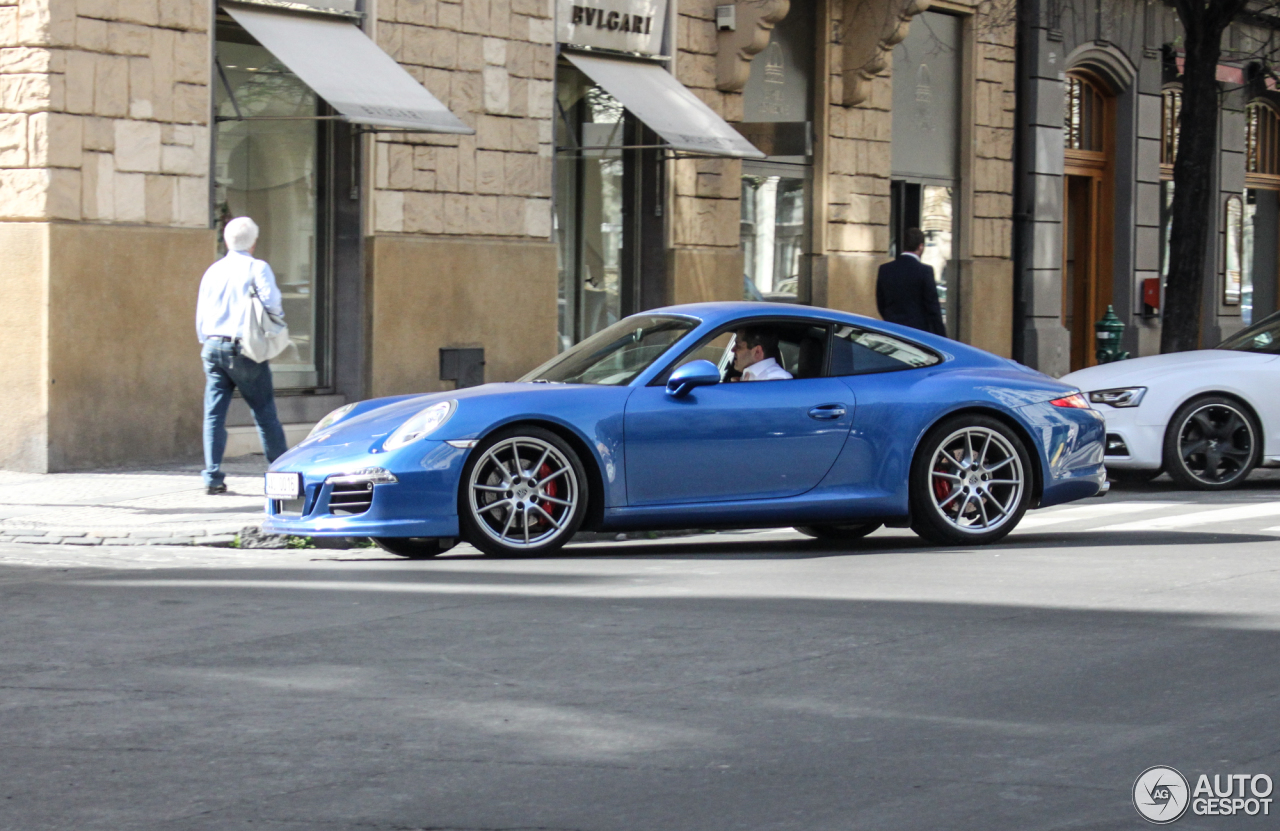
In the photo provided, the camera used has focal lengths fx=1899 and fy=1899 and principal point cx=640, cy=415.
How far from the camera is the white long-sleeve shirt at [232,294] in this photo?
475 inches

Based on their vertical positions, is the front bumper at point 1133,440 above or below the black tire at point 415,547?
above

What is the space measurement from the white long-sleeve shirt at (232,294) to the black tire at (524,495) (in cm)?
348

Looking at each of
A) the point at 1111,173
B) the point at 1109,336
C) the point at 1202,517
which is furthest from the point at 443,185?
the point at 1111,173

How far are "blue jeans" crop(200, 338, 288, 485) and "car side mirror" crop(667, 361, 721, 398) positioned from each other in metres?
3.64

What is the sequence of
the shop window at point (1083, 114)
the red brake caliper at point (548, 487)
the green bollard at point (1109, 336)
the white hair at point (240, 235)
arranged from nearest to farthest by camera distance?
the red brake caliper at point (548, 487)
the white hair at point (240, 235)
the green bollard at point (1109, 336)
the shop window at point (1083, 114)

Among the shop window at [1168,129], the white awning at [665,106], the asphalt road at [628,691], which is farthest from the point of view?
the shop window at [1168,129]

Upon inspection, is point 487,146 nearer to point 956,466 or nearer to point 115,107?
point 115,107

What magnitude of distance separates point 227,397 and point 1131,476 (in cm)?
691

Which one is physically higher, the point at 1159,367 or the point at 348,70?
the point at 348,70

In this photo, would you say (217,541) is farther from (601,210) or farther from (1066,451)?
(601,210)

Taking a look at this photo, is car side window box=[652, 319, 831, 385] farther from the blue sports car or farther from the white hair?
the white hair

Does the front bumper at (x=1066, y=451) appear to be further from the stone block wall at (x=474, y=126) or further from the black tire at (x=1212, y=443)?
the stone block wall at (x=474, y=126)

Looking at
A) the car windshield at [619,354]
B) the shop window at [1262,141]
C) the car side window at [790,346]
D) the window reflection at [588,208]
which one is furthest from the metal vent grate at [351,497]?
A: the shop window at [1262,141]

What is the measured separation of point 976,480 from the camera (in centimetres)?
999
